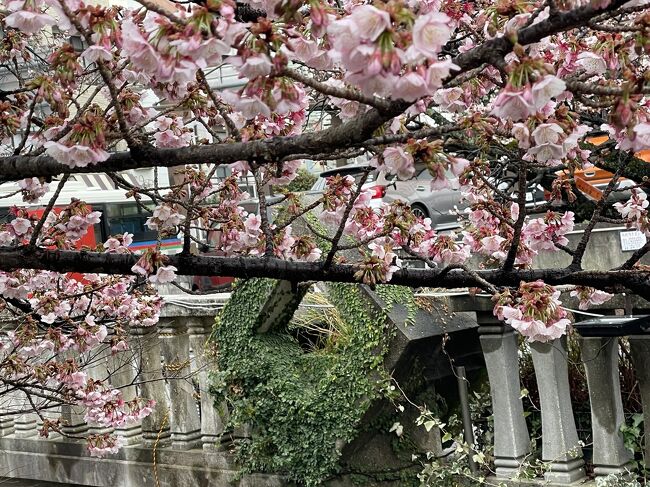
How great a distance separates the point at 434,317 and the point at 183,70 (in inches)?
172

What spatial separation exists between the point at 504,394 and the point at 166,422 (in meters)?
3.21

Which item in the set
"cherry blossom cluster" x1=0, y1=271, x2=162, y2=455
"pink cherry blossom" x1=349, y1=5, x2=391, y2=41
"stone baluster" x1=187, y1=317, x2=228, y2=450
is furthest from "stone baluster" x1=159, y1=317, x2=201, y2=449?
"pink cherry blossom" x1=349, y1=5, x2=391, y2=41

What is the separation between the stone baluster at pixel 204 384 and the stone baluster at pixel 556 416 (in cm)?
250

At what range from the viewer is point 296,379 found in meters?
7.05

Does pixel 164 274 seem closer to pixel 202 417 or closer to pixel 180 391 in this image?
pixel 202 417

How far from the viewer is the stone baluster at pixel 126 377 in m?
8.50

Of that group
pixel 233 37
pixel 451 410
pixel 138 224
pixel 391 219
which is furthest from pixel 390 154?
pixel 138 224

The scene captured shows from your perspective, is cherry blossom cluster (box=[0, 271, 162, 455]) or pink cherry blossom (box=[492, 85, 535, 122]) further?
cherry blossom cluster (box=[0, 271, 162, 455])

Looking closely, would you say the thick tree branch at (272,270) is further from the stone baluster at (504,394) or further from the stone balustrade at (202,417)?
the stone baluster at (504,394)

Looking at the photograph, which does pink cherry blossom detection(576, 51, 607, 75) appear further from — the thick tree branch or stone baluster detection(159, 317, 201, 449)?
stone baluster detection(159, 317, 201, 449)

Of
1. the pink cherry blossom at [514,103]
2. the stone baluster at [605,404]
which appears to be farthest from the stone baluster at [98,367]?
the pink cherry blossom at [514,103]

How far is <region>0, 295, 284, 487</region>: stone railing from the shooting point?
782 cm

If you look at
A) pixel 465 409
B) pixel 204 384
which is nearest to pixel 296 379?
pixel 204 384

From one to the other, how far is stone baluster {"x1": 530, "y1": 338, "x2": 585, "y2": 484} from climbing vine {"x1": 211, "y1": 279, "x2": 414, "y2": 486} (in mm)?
997
